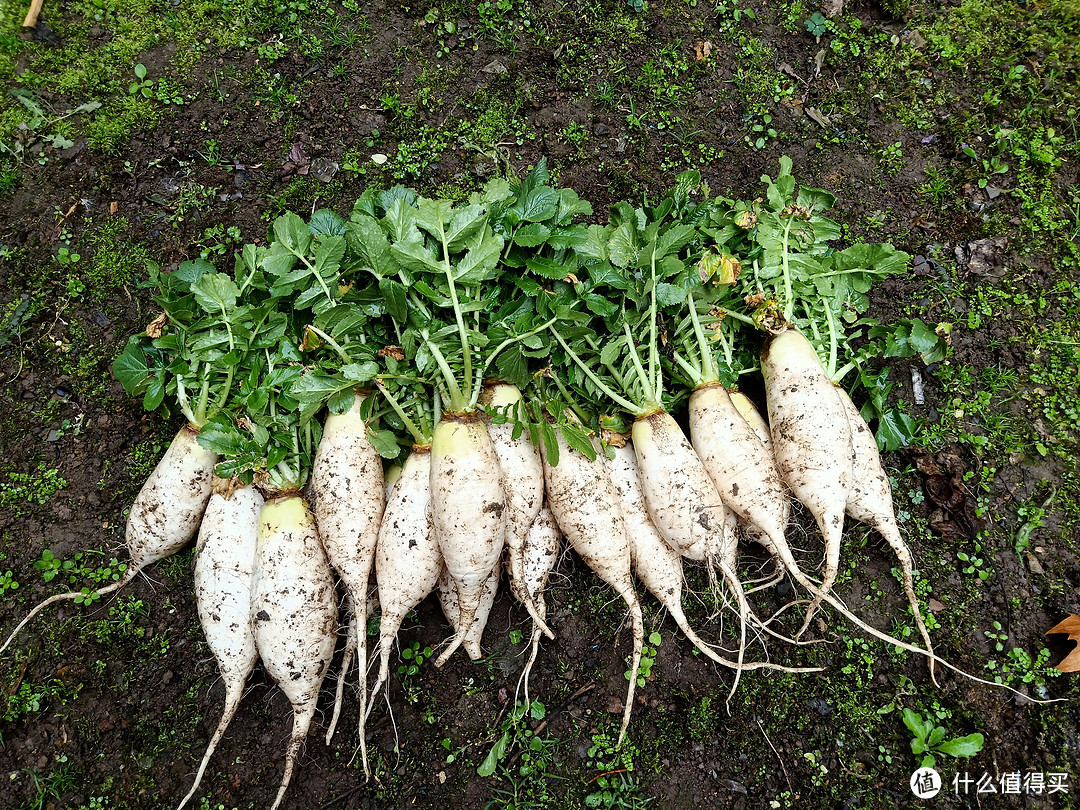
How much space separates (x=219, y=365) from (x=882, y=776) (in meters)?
4.02

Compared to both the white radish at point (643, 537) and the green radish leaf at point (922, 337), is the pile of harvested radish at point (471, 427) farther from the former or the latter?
the green radish leaf at point (922, 337)

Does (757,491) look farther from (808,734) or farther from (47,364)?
(47,364)

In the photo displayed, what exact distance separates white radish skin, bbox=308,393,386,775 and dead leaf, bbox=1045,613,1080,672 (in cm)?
362

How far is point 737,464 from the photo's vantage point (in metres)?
3.21

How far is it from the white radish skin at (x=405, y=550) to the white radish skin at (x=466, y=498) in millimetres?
81

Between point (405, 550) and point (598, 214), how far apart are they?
7.87 feet


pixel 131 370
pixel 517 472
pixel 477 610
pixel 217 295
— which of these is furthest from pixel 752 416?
pixel 131 370

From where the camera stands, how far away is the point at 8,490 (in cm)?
353

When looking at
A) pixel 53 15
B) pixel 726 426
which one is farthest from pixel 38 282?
pixel 726 426

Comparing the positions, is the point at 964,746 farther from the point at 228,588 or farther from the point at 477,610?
the point at 228,588

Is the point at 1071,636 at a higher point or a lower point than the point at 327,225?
lower

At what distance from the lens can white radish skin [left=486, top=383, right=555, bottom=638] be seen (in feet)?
10.4

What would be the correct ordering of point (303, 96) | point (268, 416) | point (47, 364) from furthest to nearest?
point (303, 96) → point (47, 364) → point (268, 416)

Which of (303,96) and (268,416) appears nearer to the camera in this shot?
(268,416)
